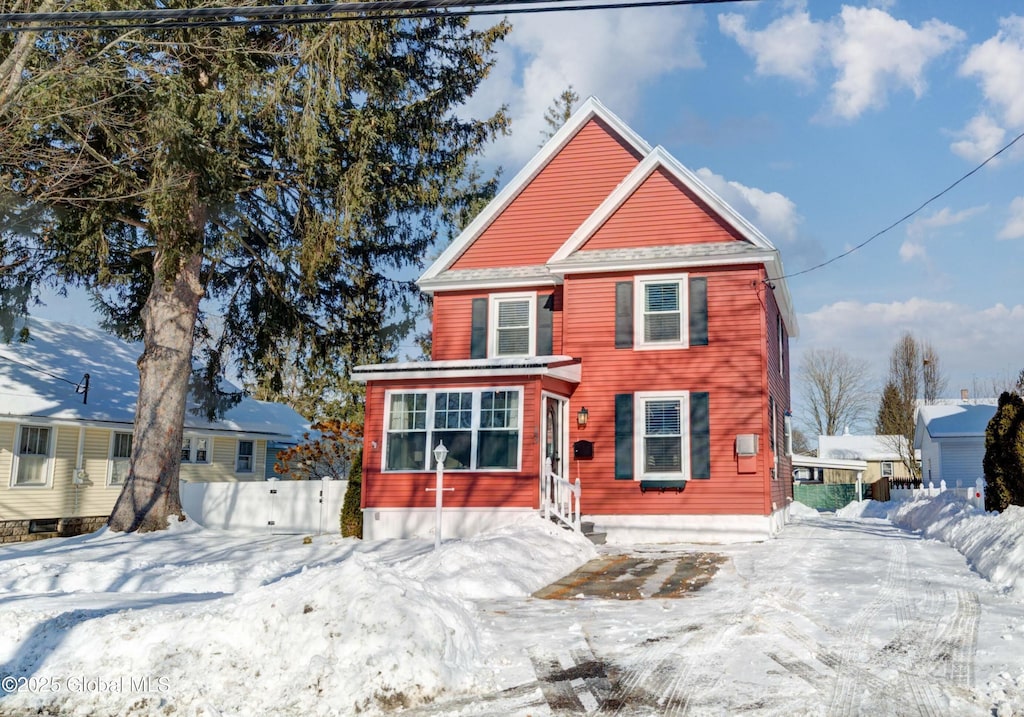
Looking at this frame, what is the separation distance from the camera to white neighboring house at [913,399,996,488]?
36344 mm

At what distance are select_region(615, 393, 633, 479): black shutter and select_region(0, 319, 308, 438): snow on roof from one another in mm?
13357

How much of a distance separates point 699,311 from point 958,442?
25.4 meters

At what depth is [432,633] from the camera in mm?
6531

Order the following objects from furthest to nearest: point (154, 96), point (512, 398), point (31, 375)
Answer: point (31, 375), point (512, 398), point (154, 96)

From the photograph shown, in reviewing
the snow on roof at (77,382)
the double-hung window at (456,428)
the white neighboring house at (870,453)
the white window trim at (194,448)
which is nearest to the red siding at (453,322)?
the double-hung window at (456,428)

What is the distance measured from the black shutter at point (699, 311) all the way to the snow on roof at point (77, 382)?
14.9 metres

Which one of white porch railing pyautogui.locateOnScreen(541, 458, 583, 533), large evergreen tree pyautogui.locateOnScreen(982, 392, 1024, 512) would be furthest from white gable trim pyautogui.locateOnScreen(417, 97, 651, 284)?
large evergreen tree pyautogui.locateOnScreen(982, 392, 1024, 512)

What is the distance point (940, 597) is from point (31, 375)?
70.1ft

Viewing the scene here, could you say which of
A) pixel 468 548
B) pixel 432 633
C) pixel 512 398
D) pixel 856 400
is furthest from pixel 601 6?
pixel 856 400

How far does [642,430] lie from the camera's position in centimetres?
1694

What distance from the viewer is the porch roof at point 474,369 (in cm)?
1588

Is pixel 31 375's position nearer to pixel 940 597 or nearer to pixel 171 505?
pixel 171 505

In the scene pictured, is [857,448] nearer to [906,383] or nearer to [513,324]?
[906,383]

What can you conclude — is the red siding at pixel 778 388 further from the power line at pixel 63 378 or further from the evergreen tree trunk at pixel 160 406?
the power line at pixel 63 378
